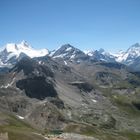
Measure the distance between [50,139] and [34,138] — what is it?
22.7 m

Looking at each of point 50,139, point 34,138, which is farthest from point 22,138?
point 50,139

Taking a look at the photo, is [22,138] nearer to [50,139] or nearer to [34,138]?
[34,138]

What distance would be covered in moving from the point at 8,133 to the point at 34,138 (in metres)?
12.6

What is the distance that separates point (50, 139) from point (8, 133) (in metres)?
30.5

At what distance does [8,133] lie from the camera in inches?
6747

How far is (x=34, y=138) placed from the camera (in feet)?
568

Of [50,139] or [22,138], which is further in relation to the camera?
[50,139]

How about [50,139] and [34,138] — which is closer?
[34,138]

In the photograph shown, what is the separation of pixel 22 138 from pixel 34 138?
378 inches

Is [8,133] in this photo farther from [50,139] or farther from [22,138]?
[50,139]

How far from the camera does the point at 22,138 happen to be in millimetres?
164875

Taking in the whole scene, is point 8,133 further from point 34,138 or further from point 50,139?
A: point 50,139

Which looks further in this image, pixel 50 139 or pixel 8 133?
pixel 50 139
